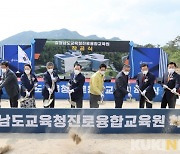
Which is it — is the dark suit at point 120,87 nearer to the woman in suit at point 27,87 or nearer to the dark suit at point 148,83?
the dark suit at point 148,83

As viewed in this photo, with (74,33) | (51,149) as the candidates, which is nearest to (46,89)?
(51,149)

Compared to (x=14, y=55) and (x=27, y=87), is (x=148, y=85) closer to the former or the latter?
(x=27, y=87)

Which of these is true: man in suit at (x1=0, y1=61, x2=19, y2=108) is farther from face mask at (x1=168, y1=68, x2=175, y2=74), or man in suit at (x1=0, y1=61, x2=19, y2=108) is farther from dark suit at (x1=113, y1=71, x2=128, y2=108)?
face mask at (x1=168, y1=68, x2=175, y2=74)

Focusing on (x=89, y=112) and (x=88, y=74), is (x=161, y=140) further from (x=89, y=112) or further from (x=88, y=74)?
(x=88, y=74)

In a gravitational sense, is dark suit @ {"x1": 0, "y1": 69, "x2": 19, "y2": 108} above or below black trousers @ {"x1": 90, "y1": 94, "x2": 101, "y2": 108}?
above

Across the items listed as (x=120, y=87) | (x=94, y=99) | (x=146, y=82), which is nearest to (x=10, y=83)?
(x=94, y=99)

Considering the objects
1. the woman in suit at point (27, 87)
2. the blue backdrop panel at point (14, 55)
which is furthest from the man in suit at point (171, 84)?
the blue backdrop panel at point (14, 55)

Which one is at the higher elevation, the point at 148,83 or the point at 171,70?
the point at 171,70

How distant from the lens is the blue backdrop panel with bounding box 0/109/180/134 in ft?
21.1

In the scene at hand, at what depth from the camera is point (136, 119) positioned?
663 centimetres

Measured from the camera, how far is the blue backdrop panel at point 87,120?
643 centimetres

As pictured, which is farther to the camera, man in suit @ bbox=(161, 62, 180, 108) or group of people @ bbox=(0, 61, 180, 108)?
man in suit @ bbox=(161, 62, 180, 108)

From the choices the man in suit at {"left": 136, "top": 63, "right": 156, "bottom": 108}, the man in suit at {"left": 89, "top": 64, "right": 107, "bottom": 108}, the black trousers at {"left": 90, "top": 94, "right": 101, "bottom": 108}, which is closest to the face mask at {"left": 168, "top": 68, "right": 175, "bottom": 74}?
the man in suit at {"left": 136, "top": 63, "right": 156, "bottom": 108}

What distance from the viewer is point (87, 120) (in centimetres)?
647
